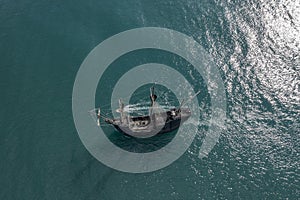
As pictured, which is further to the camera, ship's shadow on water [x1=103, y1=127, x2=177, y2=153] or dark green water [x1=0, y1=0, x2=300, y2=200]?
ship's shadow on water [x1=103, y1=127, x2=177, y2=153]

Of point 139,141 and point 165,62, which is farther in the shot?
point 165,62

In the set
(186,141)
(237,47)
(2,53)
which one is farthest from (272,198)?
(2,53)

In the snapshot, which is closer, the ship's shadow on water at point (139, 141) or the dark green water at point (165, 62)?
the dark green water at point (165, 62)

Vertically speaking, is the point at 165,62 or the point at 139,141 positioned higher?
the point at 165,62
